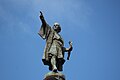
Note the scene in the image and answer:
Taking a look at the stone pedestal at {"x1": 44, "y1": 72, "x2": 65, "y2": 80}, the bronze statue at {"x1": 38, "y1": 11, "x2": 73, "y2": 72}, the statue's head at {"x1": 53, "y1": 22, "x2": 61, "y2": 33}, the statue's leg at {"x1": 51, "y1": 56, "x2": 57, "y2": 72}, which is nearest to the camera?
the stone pedestal at {"x1": 44, "y1": 72, "x2": 65, "y2": 80}

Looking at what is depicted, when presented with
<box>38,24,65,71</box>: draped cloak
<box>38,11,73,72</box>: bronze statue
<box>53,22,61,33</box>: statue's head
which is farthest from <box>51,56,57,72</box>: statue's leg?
<box>53,22,61,33</box>: statue's head

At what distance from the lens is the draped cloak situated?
16656mm

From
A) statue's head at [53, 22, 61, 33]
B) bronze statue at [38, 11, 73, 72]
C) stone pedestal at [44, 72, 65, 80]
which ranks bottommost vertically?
stone pedestal at [44, 72, 65, 80]

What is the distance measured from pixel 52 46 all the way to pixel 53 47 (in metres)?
0.10

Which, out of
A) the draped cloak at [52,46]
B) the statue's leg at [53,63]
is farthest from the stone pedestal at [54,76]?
the draped cloak at [52,46]

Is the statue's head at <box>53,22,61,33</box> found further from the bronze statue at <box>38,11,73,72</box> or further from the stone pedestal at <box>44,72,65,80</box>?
the stone pedestal at <box>44,72,65,80</box>

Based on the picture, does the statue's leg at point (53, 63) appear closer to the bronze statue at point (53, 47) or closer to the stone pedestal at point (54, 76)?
the bronze statue at point (53, 47)

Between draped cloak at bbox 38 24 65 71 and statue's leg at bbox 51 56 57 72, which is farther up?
draped cloak at bbox 38 24 65 71

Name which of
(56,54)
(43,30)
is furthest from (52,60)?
(43,30)

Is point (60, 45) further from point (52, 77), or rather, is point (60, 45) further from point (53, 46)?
point (52, 77)

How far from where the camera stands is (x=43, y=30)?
58.0ft

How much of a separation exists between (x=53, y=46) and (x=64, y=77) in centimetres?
190

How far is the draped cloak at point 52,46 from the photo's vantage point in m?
16.7

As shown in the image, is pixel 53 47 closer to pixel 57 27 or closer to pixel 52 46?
pixel 52 46
